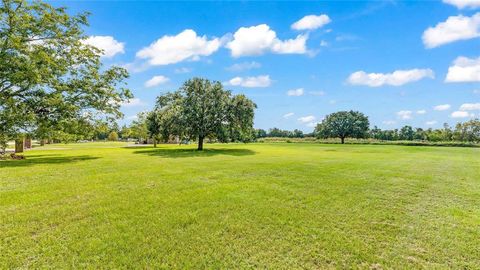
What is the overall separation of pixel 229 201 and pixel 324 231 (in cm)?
260

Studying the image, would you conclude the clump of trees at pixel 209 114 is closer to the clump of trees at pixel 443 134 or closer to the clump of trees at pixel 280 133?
the clump of trees at pixel 443 134

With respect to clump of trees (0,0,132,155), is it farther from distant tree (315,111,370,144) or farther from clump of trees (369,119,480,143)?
clump of trees (369,119,480,143)

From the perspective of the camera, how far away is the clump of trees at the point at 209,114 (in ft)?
85.5

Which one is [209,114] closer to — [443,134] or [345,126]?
[345,126]

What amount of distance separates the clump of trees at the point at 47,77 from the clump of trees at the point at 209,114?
6.22m

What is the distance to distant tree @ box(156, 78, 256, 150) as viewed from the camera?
26047 millimetres

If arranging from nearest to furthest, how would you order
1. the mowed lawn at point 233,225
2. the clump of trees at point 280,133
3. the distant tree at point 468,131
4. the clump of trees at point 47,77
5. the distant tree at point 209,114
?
the mowed lawn at point 233,225, the clump of trees at point 47,77, the distant tree at point 209,114, the distant tree at point 468,131, the clump of trees at point 280,133

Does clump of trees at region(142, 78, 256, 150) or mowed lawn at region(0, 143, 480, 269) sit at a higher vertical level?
clump of trees at region(142, 78, 256, 150)

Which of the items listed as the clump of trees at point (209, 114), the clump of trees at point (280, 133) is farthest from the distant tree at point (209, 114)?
the clump of trees at point (280, 133)

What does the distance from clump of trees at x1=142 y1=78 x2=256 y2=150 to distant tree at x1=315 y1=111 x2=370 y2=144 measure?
49028 mm

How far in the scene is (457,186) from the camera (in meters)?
9.88

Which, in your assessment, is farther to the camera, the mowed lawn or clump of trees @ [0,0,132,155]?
clump of trees @ [0,0,132,155]

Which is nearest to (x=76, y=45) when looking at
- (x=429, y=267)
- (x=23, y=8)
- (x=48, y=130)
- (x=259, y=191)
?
(x=23, y=8)

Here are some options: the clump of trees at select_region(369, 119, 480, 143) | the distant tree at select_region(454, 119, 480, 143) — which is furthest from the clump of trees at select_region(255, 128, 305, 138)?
the distant tree at select_region(454, 119, 480, 143)
